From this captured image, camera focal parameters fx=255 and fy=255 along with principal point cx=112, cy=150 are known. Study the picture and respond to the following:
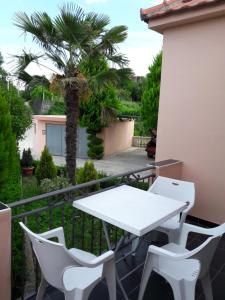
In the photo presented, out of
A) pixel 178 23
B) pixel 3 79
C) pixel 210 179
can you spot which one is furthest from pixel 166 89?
pixel 3 79

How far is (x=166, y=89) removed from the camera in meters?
3.83

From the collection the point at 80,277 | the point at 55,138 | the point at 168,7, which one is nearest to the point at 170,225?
the point at 80,277

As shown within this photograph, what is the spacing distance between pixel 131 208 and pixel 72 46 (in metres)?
5.04

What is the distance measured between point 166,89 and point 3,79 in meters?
5.17

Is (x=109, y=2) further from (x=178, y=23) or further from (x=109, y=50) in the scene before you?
(x=178, y=23)

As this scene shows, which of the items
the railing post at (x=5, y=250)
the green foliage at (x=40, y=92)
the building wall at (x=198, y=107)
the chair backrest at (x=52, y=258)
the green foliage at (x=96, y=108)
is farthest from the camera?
the green foliage at (x=96, y=108)

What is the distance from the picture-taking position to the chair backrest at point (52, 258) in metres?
1.46

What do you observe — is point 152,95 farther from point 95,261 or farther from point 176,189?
point 95,261

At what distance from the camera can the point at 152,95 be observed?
11.2 m

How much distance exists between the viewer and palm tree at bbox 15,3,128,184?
579 centimetres

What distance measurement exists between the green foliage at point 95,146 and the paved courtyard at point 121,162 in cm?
38

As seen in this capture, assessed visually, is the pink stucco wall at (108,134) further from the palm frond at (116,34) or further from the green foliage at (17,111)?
the palm frond at (116,34)

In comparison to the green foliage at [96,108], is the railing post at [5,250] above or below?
below

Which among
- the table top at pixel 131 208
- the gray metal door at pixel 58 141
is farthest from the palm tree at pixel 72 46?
the gray metal door at pixel 58 141
